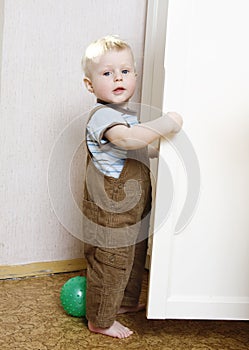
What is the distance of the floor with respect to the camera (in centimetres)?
129

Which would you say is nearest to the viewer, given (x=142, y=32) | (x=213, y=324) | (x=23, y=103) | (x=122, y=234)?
(x=122, y=234)

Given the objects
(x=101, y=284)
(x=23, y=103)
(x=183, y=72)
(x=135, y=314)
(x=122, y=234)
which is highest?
(x=183, y=72)

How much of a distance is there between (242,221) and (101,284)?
0.34 meters

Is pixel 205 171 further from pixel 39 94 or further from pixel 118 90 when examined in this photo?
pixel 39 94

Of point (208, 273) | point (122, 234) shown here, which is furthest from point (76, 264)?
point (208, 273)

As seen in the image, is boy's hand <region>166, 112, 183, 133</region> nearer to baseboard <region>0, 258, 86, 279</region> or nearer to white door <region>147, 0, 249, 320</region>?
white door <region>147, 0, 249, 320</region>

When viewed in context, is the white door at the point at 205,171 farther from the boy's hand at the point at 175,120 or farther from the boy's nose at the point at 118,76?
the boy's nose at the point at 118,76

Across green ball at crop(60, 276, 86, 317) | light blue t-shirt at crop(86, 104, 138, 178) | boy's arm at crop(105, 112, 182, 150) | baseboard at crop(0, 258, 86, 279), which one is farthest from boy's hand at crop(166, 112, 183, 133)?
baseboard at crop(0, 258, 86, 279)

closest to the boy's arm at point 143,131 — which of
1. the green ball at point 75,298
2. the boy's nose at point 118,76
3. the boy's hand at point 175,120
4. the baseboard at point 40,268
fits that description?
the boy's hand at point 175,120

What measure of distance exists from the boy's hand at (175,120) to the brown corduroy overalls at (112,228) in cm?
16

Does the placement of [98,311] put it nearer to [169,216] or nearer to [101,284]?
[101,284]

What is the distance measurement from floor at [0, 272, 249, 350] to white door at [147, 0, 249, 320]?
9 centimetres

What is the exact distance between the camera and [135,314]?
149cm

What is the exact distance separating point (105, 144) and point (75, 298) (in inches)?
14.7
